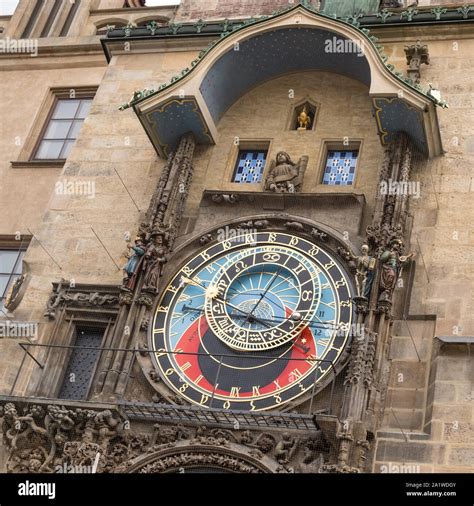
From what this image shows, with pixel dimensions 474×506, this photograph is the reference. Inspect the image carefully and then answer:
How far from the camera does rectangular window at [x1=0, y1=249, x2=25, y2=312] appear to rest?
707 inches

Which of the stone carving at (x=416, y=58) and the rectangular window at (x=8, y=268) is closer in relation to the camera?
the stone carving at (x=416, y=58)

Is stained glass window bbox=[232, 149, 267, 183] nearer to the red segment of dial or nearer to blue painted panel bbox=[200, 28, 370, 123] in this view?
blue painted panel bbox=[200, 28, 370, 123]

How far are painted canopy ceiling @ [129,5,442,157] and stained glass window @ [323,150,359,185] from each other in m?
0.69

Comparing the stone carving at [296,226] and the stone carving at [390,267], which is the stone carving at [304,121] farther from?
the stone carving at [390,267]

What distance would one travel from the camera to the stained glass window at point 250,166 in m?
17.4

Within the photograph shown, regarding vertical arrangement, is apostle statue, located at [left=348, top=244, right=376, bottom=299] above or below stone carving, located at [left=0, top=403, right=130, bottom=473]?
above

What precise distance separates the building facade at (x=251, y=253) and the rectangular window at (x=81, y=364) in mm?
35

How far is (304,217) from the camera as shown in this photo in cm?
1630

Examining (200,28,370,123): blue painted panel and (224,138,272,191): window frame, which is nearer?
(224,138,272,191): window frame

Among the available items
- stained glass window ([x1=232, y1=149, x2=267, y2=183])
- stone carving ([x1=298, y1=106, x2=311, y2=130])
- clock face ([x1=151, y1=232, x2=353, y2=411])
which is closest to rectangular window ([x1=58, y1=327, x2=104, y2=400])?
clock face ([x1=151, y1=232, x2=353, y2=411])

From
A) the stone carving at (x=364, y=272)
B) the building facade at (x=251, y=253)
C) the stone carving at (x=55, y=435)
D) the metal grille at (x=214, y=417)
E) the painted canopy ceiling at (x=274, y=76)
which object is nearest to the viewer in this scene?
the metal grille at (x=214, y=417)

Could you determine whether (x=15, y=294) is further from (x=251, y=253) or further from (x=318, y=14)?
(x=318, y=14)

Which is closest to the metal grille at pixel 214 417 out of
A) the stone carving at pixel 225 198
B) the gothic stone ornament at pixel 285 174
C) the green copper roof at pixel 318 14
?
the stone carving at pixel 225 198

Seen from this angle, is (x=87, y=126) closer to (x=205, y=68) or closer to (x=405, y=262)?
(x=205, y=68)
